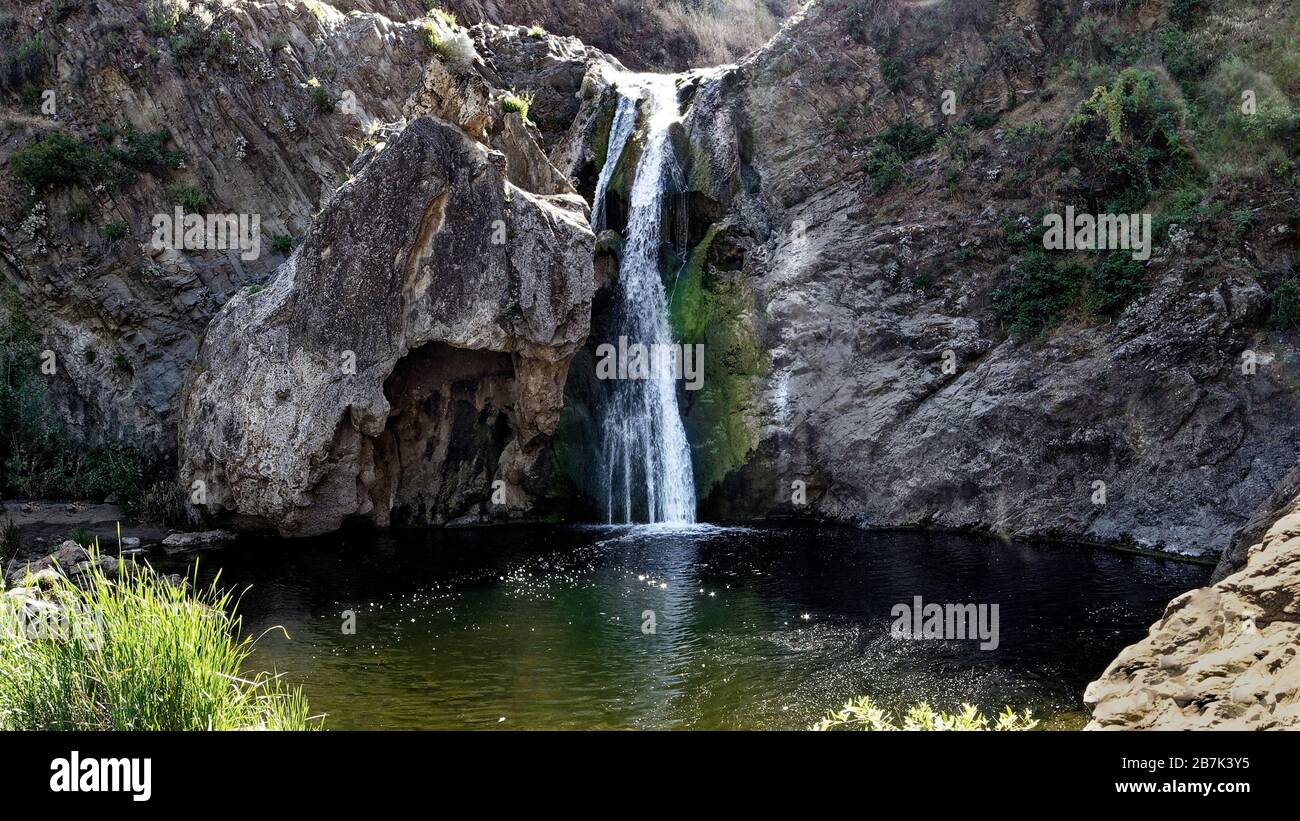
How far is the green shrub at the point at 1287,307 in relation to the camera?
18.0 metres

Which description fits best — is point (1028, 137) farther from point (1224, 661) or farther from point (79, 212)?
point (79, 212)

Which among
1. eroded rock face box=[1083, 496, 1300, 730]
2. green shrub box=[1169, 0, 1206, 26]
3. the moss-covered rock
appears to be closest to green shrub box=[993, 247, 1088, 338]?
the moss-covered rock

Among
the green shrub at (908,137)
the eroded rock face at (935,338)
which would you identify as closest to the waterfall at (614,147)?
the eroded rock face at (935,338)

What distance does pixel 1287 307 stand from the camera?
18.1m

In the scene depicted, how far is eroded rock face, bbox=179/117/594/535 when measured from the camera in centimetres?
2008

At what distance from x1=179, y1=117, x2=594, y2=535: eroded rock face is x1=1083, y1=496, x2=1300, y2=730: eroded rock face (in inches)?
613

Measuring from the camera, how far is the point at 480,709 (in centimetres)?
1050

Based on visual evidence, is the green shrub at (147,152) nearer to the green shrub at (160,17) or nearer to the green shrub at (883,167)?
the green shrub at (160,17)

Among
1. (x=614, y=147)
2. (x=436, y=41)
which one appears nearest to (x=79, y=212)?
(x=436, y=41)

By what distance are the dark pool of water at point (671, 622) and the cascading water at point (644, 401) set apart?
8.23 ft

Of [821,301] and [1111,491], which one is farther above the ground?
[821,301]
